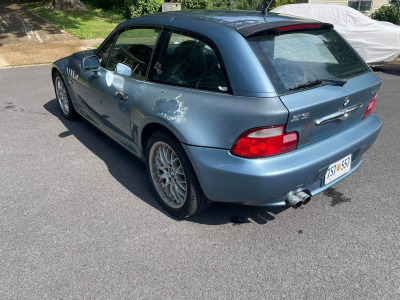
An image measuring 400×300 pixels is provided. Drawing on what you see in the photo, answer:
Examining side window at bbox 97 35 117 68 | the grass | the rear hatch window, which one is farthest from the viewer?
the grass

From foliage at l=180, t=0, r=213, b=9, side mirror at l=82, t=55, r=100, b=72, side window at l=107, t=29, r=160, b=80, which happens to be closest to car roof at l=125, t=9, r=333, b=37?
side window at l=107, t=29, r=160, b=80

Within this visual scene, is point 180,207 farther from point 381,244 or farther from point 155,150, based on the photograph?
point 381,244

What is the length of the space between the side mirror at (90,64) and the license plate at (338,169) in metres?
2.60

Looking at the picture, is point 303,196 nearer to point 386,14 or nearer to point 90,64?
point 90,64

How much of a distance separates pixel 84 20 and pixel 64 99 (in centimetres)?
1156

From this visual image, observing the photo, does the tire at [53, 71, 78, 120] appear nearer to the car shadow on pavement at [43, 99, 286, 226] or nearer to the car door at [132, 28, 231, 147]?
the car shadow on pavement at [43, 99, 286, 226]

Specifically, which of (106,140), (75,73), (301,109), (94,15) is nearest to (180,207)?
(301,109)

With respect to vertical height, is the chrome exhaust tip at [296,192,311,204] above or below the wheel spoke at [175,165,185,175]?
below

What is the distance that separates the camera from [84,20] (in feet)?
49.9

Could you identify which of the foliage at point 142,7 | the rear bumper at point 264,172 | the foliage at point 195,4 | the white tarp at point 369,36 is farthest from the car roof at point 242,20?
the foliage at point 195,4

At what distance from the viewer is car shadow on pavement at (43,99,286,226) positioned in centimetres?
306

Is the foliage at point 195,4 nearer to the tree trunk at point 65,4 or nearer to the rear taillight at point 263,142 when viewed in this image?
the tree trunk at point 65,4

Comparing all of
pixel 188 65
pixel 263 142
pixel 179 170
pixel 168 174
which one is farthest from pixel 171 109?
pixel 263 142

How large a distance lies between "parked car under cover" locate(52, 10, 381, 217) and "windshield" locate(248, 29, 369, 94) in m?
0.01
